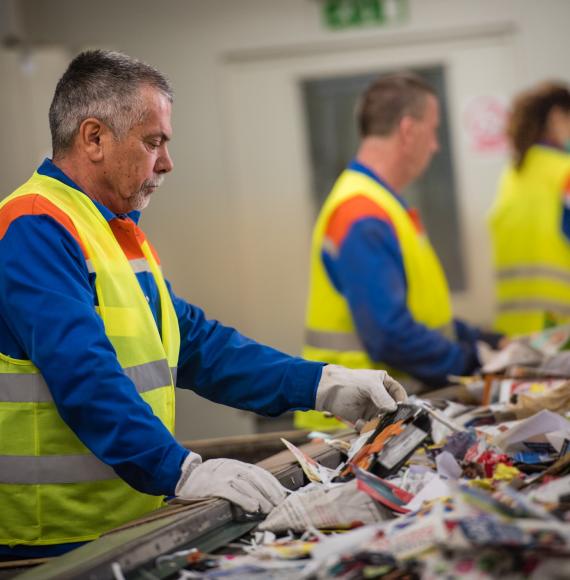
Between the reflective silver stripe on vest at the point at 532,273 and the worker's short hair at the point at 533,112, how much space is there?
438mm

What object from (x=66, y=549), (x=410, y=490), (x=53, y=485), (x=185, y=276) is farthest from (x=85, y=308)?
(x=185, y=276)


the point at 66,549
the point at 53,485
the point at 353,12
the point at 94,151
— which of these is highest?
the point at 353,12

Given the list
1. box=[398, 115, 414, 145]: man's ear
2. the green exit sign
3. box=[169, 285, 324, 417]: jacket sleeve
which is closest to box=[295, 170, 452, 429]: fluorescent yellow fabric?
box=[398, 115, 414, 145]: man's ear

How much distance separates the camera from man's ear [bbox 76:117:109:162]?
1.92m

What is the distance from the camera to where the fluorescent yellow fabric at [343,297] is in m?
3.17

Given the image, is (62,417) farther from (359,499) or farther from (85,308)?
(359,499)

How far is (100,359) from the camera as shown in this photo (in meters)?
1.66

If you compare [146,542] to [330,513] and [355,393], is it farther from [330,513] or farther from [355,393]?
[355,393]

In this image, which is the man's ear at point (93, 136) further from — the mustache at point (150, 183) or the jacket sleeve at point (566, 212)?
the jacket sleeve at point (566, 212)

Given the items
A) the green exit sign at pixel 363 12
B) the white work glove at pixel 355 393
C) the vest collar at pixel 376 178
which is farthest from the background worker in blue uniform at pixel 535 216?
the white work glove at pixel 355 393

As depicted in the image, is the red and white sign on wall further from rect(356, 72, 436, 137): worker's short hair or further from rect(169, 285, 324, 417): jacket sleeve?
rect(169, 285, 324, 417): jacket sleeve

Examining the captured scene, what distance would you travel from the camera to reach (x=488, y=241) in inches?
Answer: 213

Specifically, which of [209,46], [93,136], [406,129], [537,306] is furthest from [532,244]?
[93,136]

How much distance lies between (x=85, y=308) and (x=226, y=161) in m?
3.74
